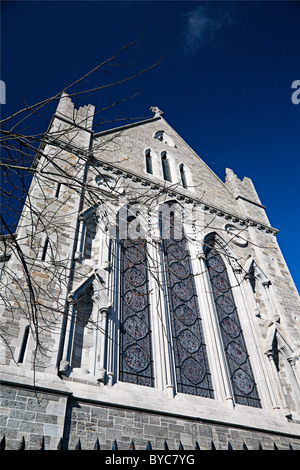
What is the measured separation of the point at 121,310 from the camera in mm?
7820

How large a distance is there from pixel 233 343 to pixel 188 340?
1350 millimetres

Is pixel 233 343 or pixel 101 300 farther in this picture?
pixel 233 343

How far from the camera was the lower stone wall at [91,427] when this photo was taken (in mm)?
4879

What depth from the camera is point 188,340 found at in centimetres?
820

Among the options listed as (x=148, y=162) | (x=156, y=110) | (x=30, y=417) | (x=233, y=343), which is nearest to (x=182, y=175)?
(x=148, y=162)

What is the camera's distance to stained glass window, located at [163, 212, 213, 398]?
24.6 feet

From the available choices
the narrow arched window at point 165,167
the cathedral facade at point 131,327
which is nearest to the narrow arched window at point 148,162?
the cathedral facade at point 131,327

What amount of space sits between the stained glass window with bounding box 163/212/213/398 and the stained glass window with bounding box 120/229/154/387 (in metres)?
0.63

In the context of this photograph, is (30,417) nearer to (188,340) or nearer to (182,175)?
(188,340)

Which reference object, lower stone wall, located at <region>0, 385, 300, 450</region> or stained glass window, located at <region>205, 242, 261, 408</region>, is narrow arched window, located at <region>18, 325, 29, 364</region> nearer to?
lower stone wall, located at <region>0, 385, 300, 450</region>

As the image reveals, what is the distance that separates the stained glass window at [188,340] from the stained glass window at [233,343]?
0.66m
